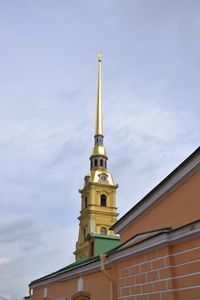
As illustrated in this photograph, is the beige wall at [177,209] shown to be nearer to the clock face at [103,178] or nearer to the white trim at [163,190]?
the white trim at [163,190]

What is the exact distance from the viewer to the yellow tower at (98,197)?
4931 centimetres

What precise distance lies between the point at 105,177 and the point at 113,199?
3.99 meters

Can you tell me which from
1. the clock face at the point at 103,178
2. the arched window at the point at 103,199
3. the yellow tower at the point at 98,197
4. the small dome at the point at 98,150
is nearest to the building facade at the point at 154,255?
the yellow tower at the point at 98,197

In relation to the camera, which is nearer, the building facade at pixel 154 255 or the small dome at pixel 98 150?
the building facade at pixel 154 255

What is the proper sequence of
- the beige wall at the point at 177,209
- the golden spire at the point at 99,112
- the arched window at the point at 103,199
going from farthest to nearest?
1. the golden spire at the point at 99,112
2. the arched window at the point at 103,199
3. the beige wall at the point at 177,209

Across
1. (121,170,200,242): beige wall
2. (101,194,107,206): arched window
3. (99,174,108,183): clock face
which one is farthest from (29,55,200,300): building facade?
(99,174,108,183): clock face

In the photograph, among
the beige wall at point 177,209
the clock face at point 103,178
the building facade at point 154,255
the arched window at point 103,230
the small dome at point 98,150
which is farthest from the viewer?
the small dome at point 98,150

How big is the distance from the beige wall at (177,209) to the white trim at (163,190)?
0.12 metres

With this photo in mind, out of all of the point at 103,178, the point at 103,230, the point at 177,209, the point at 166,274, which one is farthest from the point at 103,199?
the point at 166,274

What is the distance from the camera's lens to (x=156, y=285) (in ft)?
28.0

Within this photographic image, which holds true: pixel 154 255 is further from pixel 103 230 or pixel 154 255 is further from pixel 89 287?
pixel 103 230

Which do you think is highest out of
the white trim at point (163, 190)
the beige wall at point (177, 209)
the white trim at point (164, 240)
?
the white trim at point (163, 190)

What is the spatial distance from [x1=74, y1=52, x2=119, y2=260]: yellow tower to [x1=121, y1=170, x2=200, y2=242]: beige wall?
Result: 118ft

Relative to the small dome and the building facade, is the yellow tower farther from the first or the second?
the building facade
